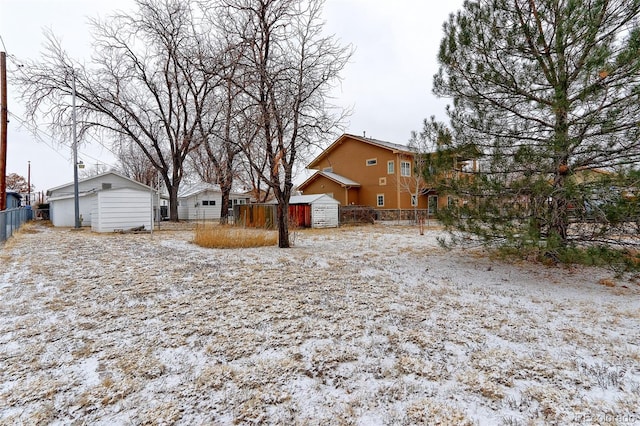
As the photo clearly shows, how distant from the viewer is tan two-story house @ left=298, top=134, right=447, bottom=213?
2042 cm

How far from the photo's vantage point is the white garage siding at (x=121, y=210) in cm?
1275

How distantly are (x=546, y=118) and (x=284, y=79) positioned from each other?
18.6ft

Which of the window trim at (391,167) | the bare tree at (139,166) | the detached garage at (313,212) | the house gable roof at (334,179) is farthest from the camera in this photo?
the bare tree at (139,166)

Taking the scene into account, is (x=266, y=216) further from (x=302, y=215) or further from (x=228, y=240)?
(x=228, y=240)

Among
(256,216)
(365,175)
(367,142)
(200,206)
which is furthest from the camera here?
(200,206)

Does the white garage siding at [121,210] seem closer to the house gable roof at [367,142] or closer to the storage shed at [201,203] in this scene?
the house gable roof at [367,142]

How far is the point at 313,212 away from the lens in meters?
15.2

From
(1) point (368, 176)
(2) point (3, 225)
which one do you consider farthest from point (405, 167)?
(2) point (3, 225)

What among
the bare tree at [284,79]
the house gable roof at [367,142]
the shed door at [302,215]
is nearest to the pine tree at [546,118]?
the bare tree at [284,79]

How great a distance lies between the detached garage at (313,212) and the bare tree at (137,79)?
546 centimetres

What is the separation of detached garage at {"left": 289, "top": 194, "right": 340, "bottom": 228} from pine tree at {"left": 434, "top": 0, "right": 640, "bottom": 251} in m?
9.95

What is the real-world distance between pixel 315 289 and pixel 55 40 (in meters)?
18.1

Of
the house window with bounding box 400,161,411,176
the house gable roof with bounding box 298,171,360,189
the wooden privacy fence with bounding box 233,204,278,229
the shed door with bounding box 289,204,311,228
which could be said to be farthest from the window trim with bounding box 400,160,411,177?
the wooden privacy fence with bounding box 233,204,278,229

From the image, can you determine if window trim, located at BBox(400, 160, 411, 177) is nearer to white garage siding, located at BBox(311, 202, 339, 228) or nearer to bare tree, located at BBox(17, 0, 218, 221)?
white garage siding, located at BBox(311, 202, 339, 228)
